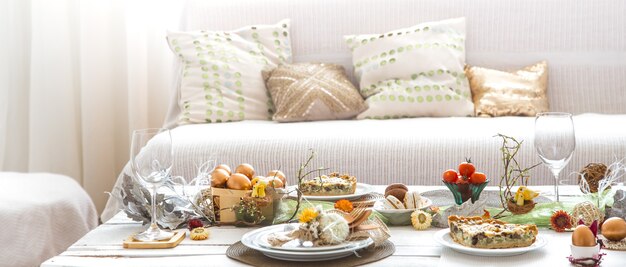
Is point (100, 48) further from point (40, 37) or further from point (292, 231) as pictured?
point (292, 231)

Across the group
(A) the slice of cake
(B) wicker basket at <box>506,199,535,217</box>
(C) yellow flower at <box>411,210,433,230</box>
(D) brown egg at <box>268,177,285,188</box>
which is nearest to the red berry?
(D) brown egg at <box>268,177,285,188</box>

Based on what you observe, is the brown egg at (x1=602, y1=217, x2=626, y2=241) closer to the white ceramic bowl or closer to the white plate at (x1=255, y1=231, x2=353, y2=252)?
the white ceramic bowl

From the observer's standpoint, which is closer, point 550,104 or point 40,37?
point 550,104

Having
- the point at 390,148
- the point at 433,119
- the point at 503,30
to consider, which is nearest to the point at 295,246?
the point at 390,148

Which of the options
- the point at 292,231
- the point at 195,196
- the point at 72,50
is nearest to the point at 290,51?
the point at 72,50

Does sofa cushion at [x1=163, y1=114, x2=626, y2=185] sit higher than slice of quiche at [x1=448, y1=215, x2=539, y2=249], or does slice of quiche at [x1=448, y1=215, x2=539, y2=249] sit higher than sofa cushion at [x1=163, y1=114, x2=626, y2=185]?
sofa cushion at [x1=163, y1=114, x2=626, y2=185]

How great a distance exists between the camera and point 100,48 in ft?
12.2

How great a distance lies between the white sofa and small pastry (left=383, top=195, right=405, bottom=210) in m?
0.91

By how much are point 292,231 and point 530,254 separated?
37 cm

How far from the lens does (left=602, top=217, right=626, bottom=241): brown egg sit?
140cm

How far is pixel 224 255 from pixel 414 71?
5.90 feet

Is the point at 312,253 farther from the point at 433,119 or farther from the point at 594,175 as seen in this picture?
the point at 433,119

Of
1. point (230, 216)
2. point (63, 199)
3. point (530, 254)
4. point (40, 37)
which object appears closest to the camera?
point (530, 254)

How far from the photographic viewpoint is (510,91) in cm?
308
